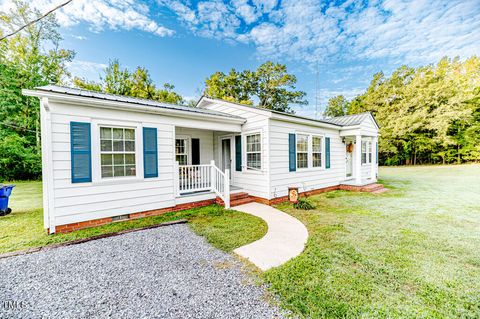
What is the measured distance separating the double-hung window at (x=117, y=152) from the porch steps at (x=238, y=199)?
2927 mm

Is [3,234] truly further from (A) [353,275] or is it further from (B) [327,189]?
(B) [327,189]

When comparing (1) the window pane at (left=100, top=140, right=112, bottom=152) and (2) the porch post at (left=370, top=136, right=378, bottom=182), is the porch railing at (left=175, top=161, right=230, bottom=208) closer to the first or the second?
(1) the window pane at (left=100, top=140, right=112, bottom=152)

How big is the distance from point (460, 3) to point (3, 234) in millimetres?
17273

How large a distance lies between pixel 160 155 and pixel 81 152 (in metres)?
1.83

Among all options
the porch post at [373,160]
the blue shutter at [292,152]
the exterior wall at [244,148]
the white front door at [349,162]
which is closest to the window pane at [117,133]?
the exterior wall at [244,148]

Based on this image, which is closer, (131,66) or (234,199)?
(234,199)

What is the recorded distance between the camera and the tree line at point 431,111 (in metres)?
21.3

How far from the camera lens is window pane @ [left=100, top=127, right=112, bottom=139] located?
4.94 metres

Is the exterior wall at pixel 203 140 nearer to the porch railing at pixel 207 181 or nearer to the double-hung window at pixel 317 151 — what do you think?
the porch railing at pixel 207 181

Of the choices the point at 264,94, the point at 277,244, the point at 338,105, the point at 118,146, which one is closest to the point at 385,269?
the point at 277,244

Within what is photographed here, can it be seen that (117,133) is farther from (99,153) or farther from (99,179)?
(99,179)

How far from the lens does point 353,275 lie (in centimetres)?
273

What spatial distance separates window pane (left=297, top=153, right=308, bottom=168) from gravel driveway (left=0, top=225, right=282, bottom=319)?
555 centimetres

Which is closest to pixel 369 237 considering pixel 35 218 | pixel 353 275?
pixel 353 275
